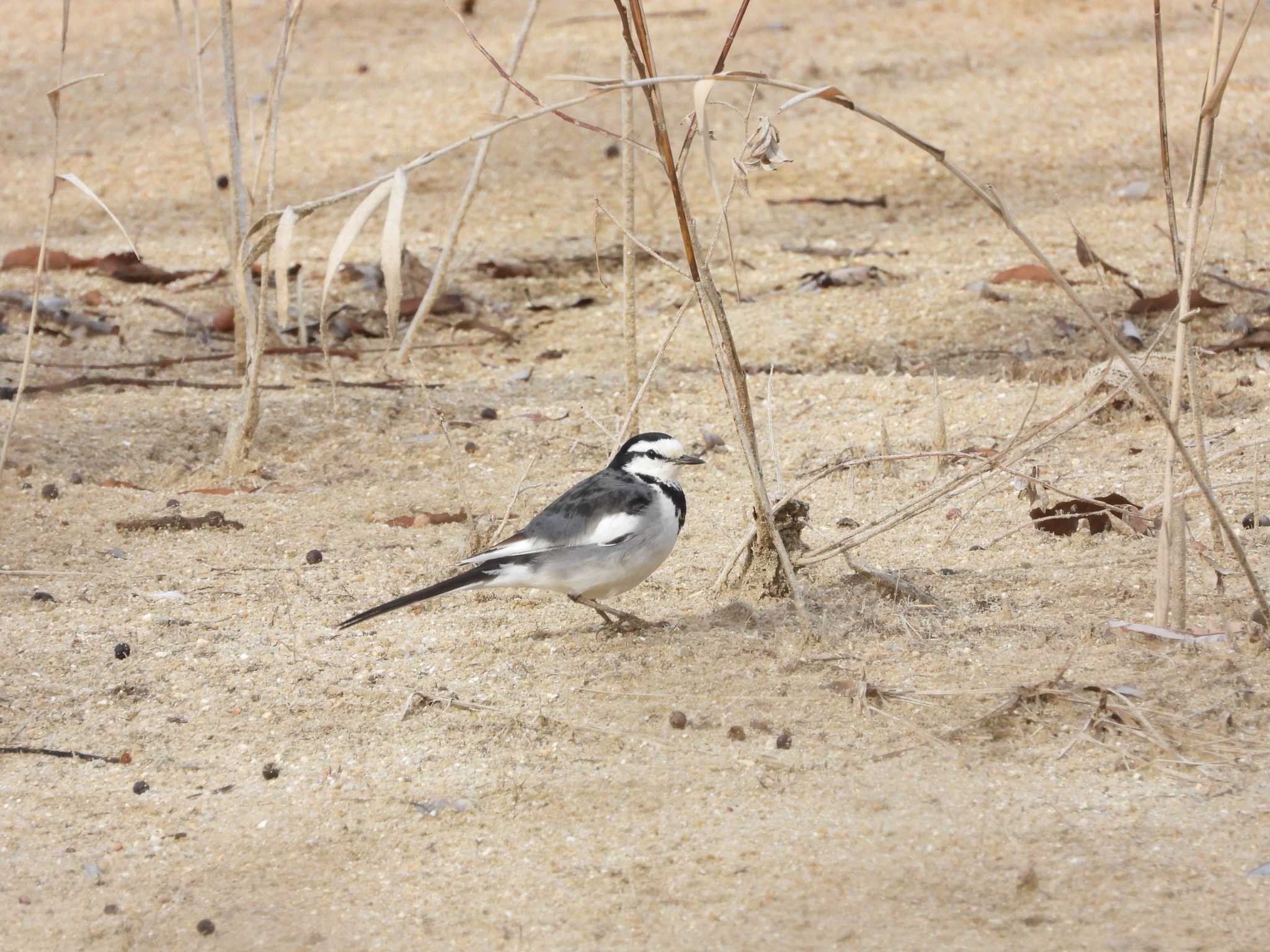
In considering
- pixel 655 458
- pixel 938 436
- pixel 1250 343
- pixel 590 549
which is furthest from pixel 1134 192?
pixel 590 549

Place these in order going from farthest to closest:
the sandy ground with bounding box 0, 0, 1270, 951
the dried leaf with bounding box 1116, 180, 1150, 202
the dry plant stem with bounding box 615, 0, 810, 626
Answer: the dried leaf with bounding box 1116, 180, 1150, 202
the dry plant stem with bounding box 615, 0, 810, 626
the sandy ground with bounding box 0, 0, 1270, 951

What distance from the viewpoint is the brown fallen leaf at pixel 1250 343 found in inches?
223

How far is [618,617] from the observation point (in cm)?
396

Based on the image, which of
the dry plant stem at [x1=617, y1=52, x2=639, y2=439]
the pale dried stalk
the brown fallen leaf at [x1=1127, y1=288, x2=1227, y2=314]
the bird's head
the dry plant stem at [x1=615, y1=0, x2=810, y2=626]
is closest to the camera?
the dry plant stem at [x1=615, y1=0, x2=810, y2=626]

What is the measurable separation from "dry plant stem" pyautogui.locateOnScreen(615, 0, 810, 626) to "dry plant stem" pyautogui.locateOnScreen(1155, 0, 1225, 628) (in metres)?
0.83

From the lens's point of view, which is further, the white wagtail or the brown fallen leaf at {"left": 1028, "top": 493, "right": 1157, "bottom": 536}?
the brown fallen leaf at {"left": 1028, "top": 493, "right": 1157, "bottom": 536}

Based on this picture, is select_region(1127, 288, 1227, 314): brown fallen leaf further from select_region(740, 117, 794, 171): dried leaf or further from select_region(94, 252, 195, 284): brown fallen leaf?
select_region(94, 252, 195, 284): brown fallen leaf

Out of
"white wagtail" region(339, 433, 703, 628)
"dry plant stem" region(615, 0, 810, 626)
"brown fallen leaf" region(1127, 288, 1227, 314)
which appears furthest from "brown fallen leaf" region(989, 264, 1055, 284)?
"dry plant stem" region(615, 0, 810, 626)

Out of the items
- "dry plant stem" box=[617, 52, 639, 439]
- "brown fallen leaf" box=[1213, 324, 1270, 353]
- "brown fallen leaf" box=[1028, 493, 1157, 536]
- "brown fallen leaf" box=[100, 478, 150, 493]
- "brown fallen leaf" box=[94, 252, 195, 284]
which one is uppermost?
"dry plant stem" box=[617, 52, 639, 439]

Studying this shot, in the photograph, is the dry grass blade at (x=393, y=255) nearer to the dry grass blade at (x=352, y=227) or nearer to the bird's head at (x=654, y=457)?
the dry grass blade at (x=352, y=227)

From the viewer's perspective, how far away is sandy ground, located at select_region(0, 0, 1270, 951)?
9.04 feet

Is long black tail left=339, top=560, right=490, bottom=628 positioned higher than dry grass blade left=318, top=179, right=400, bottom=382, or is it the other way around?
dry grass blade left=318, top=179, right=400, bottom=382

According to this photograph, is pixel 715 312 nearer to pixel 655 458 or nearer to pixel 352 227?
pixel 655 458

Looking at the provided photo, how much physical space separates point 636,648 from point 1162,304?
11.0ft
